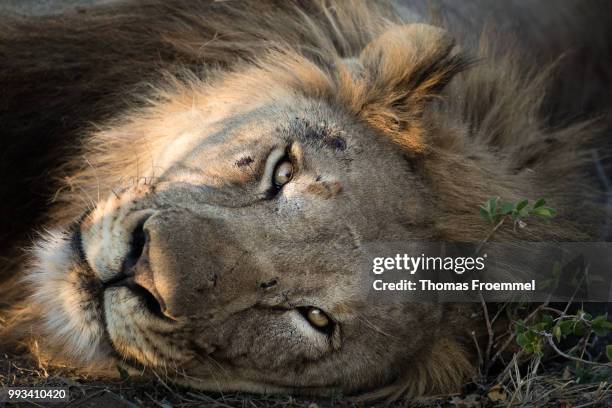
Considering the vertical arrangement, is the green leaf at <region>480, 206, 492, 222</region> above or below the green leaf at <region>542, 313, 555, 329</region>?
above

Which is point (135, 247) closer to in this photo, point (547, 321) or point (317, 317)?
point (317, 317)

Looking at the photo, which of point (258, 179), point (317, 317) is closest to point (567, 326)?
point (317, 317)

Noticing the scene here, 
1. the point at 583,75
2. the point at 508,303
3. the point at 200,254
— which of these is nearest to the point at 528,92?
the point at 508,303

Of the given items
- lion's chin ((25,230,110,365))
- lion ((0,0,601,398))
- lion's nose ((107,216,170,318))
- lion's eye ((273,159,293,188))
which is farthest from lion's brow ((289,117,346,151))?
lion's chin ((25,230,110,365))

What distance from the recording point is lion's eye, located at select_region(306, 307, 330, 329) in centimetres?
302

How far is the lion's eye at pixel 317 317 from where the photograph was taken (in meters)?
3.02

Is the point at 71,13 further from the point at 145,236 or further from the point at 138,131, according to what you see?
the point at 145,236

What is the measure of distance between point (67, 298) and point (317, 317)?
2.69 feet

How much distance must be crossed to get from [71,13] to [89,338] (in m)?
1.69

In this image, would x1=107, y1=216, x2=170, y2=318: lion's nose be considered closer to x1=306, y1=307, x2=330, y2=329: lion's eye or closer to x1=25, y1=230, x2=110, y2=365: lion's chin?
x1=25, y1=230, x2=110, y2=365: lion's chin

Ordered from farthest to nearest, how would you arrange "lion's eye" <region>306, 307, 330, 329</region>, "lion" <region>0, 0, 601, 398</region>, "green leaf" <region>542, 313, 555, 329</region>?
"green leaf" <region>542, 313, 555, 329</region>
"lion's eye" <region>306, 307, 330, 329</region>
"lion" <region>0, 0, 601, 398</region>

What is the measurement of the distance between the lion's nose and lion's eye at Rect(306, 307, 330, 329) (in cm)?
50

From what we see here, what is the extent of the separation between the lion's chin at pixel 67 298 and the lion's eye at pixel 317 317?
26.3 inches

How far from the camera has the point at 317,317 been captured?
3.03m
